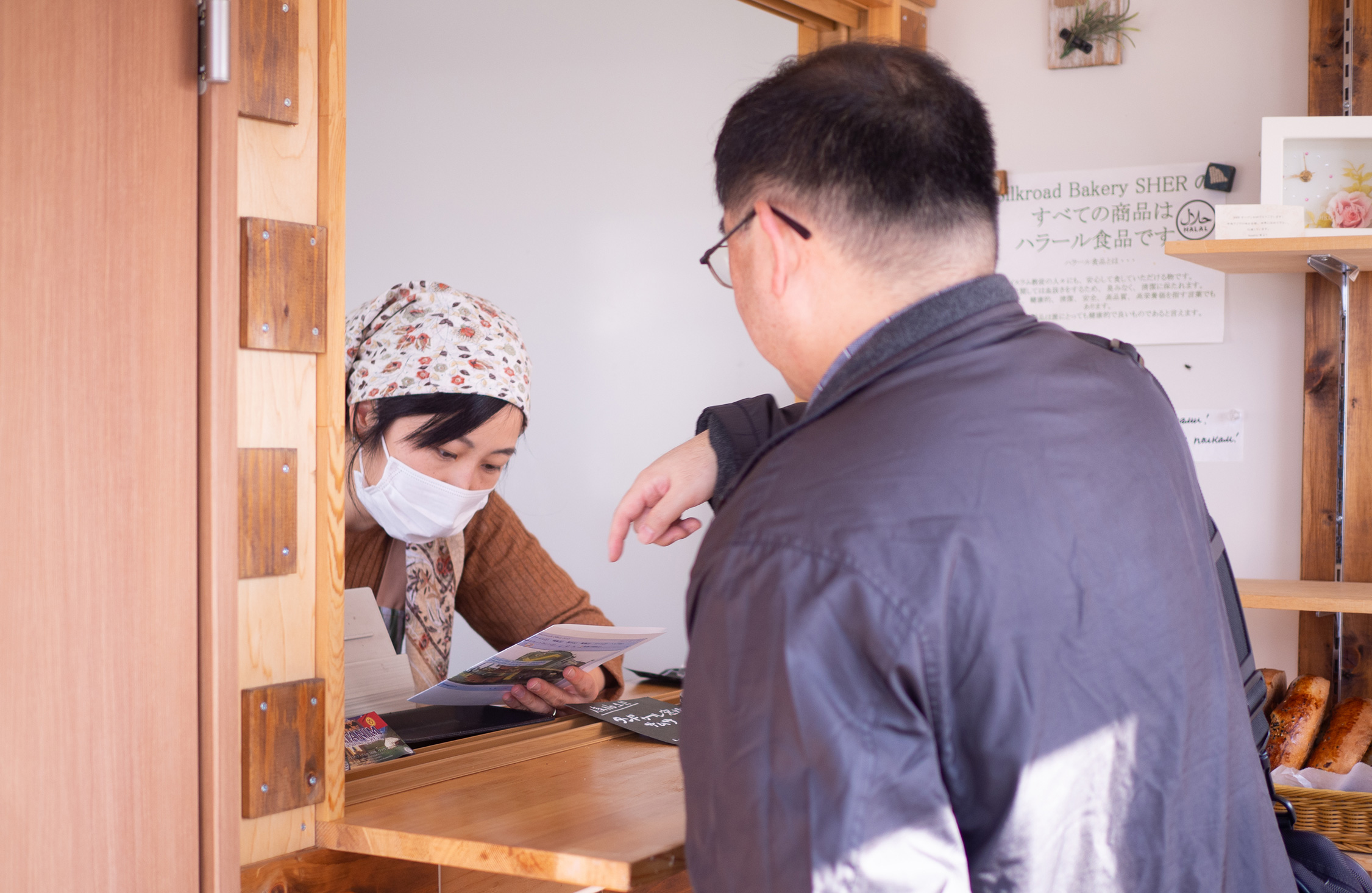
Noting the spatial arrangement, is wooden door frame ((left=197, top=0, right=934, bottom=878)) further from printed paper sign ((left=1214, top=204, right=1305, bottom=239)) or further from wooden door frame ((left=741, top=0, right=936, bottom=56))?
printed paper sign ((left=1214, top=204, right=1305, bottom=239))

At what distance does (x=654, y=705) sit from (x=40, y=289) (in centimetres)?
92

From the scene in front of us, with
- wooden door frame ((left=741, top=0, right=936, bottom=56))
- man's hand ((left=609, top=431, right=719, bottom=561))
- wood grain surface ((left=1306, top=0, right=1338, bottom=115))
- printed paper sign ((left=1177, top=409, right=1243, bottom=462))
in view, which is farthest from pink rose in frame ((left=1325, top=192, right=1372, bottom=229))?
man's hand ((left=609, top=431, right=719, bottom=561))

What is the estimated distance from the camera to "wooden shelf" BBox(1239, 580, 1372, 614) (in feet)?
6.03

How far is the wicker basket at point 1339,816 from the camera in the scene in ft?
5.54

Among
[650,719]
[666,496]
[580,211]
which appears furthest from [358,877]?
[580,211]

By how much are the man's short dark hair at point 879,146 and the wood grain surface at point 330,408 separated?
506 millimetres

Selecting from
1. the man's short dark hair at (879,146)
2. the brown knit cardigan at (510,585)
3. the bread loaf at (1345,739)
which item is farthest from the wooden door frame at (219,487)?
the bread loaf at (1345,739)

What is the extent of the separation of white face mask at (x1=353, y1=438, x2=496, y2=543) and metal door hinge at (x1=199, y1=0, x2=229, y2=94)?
84 cm

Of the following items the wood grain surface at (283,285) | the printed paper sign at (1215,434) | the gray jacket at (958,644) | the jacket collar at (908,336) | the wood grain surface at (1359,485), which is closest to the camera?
the gray jacket at (958,644)

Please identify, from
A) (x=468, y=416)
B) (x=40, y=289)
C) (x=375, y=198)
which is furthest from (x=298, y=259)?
(x=375, y=198)

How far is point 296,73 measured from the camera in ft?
3.71

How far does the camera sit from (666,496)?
1.16 metres

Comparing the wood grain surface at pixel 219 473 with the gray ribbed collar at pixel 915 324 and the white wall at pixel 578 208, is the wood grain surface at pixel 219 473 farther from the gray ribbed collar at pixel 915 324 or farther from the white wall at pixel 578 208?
the white wall at pixel 578 208

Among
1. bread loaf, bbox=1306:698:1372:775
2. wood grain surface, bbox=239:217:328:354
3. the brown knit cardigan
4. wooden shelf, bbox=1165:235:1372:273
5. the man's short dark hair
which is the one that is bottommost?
bread loaf, bbox=1306:698:1372:775
